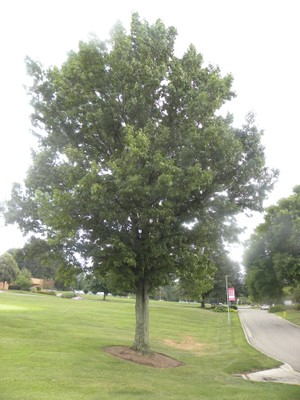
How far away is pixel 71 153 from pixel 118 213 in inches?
101

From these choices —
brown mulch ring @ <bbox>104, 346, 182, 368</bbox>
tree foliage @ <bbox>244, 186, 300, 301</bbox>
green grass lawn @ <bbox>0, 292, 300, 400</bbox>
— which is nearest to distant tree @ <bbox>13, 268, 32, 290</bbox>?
tree foliage @ <bbox>244, 186, 300, 301</bbox>

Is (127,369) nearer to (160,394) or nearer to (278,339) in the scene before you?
(160,394)

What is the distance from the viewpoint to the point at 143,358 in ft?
46.5

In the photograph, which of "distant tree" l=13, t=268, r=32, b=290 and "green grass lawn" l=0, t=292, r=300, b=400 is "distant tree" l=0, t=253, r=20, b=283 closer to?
"distant tree" l=13, t=268, r=32, b=290

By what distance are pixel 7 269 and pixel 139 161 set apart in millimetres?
75022

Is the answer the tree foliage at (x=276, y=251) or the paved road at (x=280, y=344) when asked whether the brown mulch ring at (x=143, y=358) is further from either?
the tree foliage at (x=276, y=251)

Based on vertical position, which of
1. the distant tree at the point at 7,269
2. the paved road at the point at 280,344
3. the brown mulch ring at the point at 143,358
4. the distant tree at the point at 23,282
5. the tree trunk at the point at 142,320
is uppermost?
the distant tree at the point at 7,269

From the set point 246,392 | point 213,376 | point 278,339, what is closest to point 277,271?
point 278,339

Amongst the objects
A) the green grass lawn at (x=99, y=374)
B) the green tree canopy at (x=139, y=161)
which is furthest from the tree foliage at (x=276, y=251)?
the green tree canopy at (x=139, y=161)

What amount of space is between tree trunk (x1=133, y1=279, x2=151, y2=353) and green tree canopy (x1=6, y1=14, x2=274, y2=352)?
41 millimetres

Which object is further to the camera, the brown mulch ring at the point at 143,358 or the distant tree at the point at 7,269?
the distant tree at the point at 7,269

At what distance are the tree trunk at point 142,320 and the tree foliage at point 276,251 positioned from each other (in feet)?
81.2

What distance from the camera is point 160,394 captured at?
9484mm

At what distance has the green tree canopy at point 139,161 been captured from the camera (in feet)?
40.3
